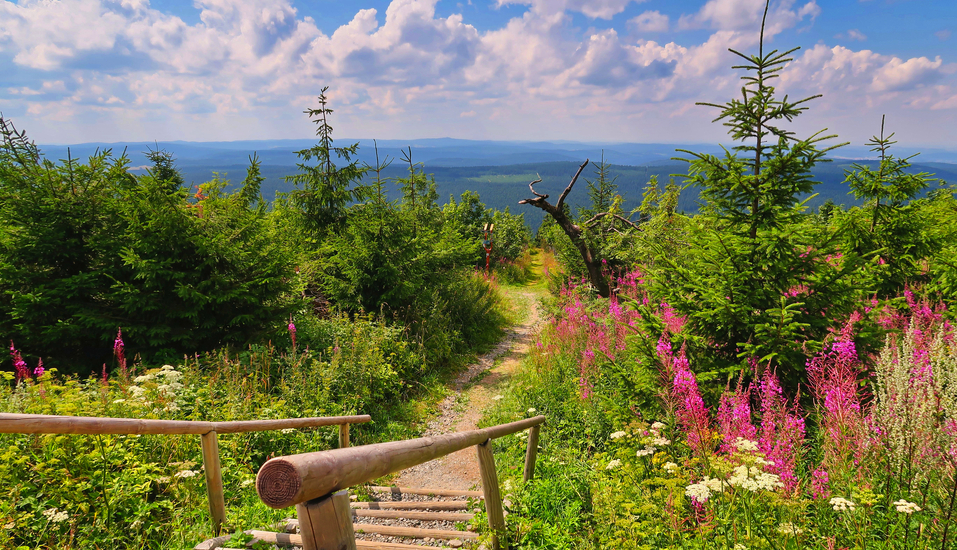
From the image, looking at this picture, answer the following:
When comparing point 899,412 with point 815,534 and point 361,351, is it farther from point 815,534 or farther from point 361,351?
point 361,351

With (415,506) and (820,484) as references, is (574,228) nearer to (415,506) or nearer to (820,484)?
(415,506)

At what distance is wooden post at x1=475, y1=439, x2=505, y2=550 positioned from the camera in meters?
3.16

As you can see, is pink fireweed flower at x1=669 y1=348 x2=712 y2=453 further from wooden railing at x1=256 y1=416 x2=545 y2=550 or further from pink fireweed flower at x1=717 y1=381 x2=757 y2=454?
wooden railing at x1=256 y1=416 x2=545 y2=550

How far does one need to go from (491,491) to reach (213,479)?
2127 millimetres

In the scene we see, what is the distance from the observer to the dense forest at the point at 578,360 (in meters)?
2.83

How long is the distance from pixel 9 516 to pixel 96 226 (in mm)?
5421

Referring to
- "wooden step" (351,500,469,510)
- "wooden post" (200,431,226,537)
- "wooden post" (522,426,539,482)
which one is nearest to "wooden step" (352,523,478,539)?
"wooden step" (351,500,469,510)

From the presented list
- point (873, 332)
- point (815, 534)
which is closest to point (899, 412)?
point (815, 534)

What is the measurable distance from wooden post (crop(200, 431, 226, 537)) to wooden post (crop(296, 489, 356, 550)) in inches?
97.2

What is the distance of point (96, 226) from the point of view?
274 inches

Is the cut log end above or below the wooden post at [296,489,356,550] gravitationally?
above

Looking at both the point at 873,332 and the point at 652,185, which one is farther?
the point at 652,185

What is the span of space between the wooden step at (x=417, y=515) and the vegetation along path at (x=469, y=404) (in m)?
1.67

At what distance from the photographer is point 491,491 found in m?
3.21
